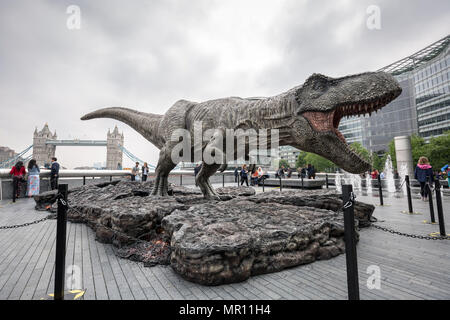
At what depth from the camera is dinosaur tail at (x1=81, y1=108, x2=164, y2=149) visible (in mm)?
5203

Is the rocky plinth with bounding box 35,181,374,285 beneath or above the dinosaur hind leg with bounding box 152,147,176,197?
beneath

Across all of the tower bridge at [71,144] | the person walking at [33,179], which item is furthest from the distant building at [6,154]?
the person walking at [33,179]

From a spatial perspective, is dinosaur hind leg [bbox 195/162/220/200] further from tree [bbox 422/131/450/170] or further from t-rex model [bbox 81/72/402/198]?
tree [bbox 422/131/450/170]

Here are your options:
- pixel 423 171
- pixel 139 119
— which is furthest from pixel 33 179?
pixel 423 171

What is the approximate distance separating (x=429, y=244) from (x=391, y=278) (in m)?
1.47

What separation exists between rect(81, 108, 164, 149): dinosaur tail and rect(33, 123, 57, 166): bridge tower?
76.2 meters

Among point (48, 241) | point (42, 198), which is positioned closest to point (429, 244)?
point (48, 241)

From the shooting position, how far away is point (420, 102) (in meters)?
42.3

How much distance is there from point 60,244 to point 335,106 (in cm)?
309

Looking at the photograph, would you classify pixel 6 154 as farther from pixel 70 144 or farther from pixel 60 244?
pixel 60 244

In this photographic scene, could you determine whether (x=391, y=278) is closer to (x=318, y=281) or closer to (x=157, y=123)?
(x=318, y=281)

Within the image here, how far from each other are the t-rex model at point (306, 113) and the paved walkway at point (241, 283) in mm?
1121

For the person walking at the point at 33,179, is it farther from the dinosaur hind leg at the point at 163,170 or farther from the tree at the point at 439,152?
the tree at the point at 439,152

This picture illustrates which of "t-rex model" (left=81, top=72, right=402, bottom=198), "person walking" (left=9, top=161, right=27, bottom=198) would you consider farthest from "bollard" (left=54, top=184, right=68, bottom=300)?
"person walking" (left=9, top=161, right=27, bottom=198)
